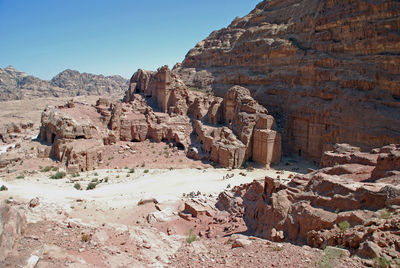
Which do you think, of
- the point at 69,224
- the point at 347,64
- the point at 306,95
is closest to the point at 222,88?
the point at 306,95

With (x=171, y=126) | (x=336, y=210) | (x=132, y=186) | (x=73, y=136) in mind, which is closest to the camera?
(x=336, y=210)


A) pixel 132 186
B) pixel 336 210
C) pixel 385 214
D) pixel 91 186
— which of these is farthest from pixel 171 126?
pixel 385 214

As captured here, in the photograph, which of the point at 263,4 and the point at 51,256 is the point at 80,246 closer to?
the point at 51,256

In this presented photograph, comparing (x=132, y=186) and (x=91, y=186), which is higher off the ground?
(x=91, y=186)

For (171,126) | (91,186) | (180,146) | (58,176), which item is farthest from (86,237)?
(171,126)

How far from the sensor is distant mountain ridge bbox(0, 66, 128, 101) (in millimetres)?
85106

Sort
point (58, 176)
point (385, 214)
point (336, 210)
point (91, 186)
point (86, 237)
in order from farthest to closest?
point (58, 176)
point (91, 186)
point (86, 237)
point (336, 210)
point (385, 214)

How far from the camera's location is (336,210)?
7.73m

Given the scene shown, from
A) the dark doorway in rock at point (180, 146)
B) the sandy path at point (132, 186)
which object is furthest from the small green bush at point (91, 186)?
the dark doorway in rock at point (180, 146)

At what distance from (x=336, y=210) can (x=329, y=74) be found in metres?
19.4

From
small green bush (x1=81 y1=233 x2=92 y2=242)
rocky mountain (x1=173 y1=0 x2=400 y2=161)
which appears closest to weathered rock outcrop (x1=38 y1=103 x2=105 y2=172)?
small green bush (x1=81 y1=233 x2=92 y2=242)

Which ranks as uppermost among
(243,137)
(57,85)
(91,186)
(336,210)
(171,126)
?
(57,85)

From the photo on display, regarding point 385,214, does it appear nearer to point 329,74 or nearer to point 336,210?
point 336,210

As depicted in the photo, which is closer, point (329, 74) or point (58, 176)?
point (58, 176)
